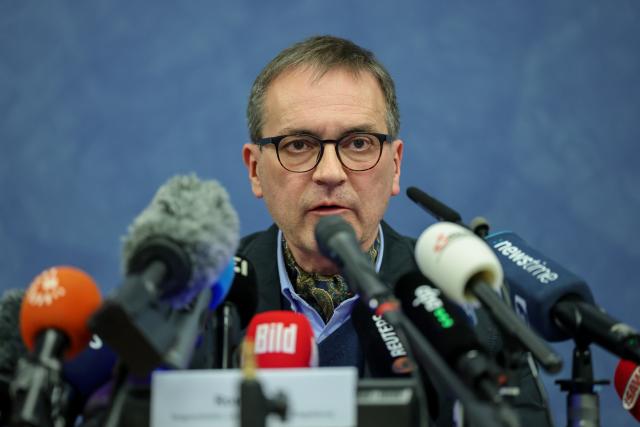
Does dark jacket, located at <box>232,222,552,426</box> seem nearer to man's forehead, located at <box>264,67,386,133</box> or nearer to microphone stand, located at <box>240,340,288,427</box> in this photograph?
man's forehead, located at <box>264,67,386,133</box>

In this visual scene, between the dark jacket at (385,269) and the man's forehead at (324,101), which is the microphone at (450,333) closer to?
the dark jacket at (385,269)

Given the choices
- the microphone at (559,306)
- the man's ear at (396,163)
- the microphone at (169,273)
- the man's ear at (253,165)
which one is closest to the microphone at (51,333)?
the microphone at (169,273)

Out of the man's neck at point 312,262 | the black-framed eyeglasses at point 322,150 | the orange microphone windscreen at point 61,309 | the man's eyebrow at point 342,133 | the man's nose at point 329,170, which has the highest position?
the man's eyebrow at point 342,133

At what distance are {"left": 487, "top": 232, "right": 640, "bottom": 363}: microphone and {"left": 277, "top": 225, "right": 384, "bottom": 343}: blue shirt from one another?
681 mm

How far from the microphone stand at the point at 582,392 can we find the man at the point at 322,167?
77cm

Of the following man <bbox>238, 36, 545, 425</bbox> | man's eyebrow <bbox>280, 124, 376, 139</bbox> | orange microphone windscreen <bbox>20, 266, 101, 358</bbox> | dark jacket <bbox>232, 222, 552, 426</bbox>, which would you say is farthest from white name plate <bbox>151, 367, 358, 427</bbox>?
man's eyebrow <bbox>280, 124, 376, 139</bbox>

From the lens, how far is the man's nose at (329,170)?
1792 millimetres

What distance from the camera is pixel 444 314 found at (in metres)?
1.11

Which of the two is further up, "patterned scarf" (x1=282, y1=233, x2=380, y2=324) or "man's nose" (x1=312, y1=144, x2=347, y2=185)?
"man's nose" (x1=312, y1=144, x2=347, y2=185)

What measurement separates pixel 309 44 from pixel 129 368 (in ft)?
5.00

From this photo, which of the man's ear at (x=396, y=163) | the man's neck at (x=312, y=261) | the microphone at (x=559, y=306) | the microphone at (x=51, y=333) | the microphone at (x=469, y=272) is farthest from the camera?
the man's ear at (x=396, y=163)

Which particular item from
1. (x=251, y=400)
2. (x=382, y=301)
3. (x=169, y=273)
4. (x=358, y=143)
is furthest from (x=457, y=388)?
(x=358, y=143)

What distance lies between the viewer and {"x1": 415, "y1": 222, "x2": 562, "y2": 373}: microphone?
94cm

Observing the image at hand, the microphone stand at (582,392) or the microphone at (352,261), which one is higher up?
the microphone at (352,261)
